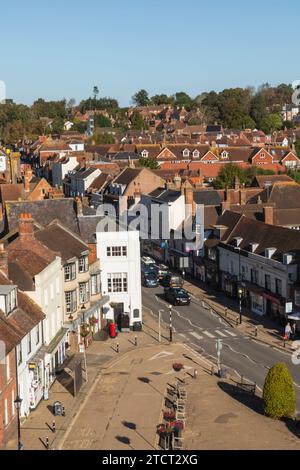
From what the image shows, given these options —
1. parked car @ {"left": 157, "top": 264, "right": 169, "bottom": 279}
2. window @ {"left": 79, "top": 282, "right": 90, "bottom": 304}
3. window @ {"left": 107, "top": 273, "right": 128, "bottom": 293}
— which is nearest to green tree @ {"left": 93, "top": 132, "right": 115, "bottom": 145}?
parked car @ {"left": 157, "top": 264, "right": 169, "bottom": 279}

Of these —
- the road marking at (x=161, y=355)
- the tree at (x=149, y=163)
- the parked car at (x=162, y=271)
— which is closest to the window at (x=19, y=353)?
the road marking at (x=161, y=355)

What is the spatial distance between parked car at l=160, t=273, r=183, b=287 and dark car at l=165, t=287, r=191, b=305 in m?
4.06

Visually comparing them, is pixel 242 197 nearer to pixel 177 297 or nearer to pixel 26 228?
pixel 177 297

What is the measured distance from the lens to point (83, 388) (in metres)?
44.6

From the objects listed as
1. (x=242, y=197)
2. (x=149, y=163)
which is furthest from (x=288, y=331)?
(x=149, y=163)

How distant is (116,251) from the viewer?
5838 centimetres

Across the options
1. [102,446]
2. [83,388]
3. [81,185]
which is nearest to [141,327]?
[83,388]

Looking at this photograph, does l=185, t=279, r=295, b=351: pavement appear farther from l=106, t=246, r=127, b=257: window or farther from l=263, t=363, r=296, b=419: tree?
l=263, t=363, r=296, b=419: tree

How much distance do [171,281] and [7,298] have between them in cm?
3486

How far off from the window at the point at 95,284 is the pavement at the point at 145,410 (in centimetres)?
509

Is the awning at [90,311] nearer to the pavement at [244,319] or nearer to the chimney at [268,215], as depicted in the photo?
the pavement at [244,319]

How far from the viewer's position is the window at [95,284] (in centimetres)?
5609

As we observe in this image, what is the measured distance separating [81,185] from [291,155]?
42632mm
